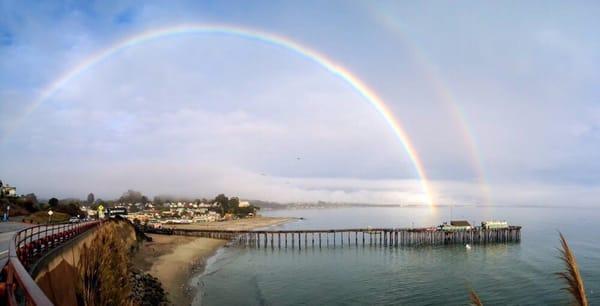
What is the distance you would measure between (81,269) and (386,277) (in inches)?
1659

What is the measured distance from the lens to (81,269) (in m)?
10.2

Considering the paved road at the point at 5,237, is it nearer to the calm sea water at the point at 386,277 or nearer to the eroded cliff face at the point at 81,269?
the eroded cliff face at the point at 81,269

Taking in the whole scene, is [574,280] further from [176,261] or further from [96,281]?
[176,261]

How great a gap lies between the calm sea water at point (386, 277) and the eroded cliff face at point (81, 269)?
1622cm

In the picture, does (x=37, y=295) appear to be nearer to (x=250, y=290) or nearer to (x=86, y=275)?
(x=86, y=275)

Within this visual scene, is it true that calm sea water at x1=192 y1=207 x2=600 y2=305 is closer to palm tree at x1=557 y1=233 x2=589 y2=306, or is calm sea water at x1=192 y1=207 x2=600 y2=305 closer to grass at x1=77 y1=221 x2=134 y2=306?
grass at x1=77 y1=221 x2=134 y2=306

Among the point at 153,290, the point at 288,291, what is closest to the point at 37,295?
the point at 153,290

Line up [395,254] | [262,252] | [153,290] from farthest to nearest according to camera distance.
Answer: [262,252] < [395,254] < [153,290]

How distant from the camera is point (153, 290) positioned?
107 feet

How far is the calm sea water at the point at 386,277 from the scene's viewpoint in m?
37.7

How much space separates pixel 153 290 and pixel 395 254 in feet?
151

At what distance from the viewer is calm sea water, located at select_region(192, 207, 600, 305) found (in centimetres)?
3766

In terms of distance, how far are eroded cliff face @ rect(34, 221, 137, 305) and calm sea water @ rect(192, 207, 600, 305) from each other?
638 inches

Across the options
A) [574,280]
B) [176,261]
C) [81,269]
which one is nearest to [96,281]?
[81,269]
